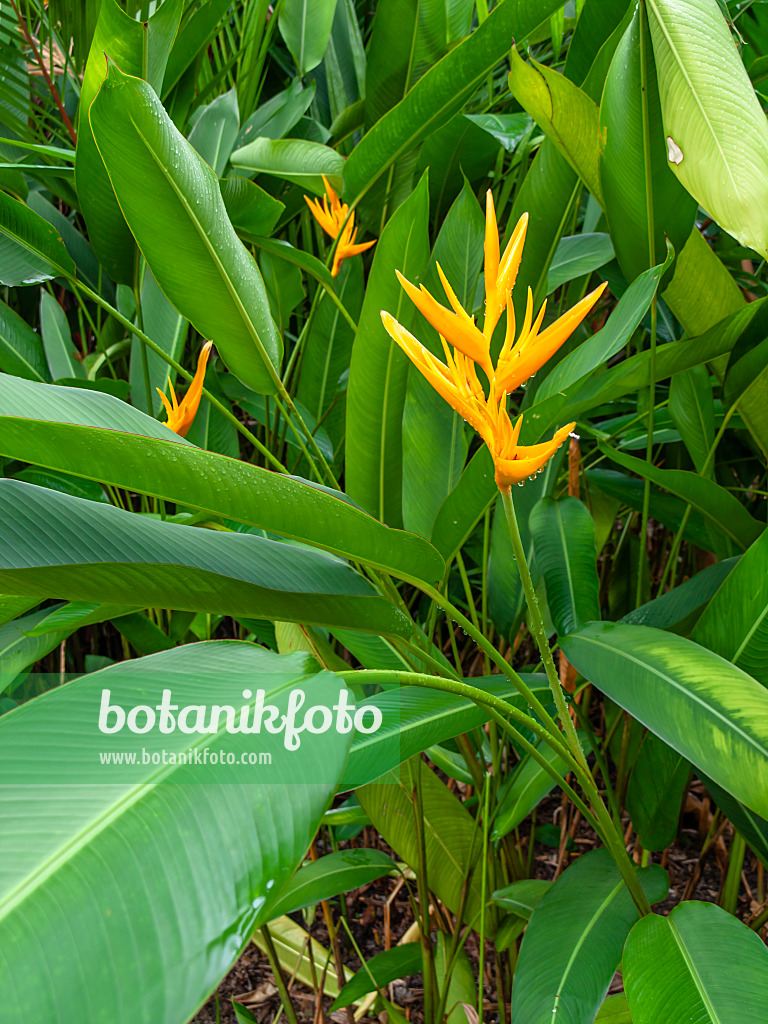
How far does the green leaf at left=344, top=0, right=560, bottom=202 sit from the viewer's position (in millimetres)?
574

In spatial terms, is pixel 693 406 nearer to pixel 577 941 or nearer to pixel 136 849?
pixel 577 941

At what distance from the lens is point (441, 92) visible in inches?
24.9

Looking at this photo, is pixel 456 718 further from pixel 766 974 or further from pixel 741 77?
pixel 741 77

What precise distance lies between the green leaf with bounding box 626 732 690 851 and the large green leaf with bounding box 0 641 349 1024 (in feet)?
1.29

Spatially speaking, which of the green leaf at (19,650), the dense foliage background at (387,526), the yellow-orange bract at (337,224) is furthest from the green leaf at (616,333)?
the green leaf at (19,650)

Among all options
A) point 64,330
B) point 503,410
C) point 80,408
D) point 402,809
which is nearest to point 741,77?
point 503,410

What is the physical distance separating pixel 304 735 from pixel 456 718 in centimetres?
25

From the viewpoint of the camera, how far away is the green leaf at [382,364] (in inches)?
22.9

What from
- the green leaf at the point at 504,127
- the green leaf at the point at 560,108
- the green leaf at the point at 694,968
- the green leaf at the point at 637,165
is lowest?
the green leaf at the point at 694,968

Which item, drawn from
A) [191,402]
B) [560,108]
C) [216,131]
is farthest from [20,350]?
[560,108]

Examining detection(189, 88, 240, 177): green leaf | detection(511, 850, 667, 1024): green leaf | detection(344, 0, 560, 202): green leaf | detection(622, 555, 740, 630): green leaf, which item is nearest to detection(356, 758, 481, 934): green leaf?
detection(511, 850, 667, 1024): green leaf

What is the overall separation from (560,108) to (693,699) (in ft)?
1.38

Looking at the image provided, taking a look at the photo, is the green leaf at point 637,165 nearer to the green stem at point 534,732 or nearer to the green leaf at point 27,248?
the green stem at point 534,732

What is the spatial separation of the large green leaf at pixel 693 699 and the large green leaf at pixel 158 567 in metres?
0.16
